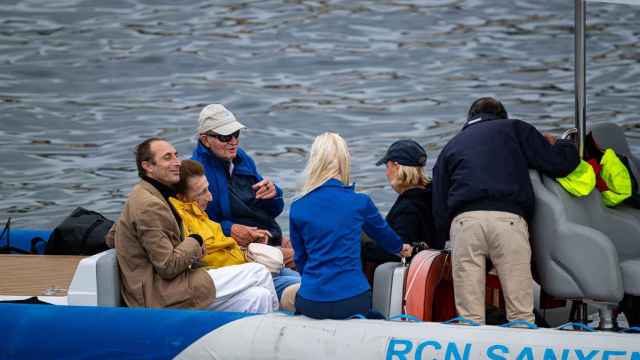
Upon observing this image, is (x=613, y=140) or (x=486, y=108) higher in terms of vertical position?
(x=486, y=108)

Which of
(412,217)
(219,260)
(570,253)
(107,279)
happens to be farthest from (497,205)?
(107,279)

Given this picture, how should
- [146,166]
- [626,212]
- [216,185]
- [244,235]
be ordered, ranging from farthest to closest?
[216,185], [244,235], [626,212], [146,166]

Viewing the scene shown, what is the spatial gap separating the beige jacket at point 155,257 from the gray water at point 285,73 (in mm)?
7346

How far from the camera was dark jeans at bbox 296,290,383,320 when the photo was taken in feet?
14.5

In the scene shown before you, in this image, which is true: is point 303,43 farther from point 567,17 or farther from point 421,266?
point 421,266

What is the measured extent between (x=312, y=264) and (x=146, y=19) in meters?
10.4

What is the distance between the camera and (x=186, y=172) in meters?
4.80

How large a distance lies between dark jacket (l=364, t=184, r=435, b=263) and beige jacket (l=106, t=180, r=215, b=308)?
896 mm

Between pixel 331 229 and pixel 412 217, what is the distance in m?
0.74

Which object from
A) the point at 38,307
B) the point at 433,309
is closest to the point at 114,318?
the point at 38,307

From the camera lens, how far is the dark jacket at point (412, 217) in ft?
16.4

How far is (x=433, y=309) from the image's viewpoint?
5.09 m

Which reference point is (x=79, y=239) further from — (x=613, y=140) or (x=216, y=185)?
(x=613, y=140)

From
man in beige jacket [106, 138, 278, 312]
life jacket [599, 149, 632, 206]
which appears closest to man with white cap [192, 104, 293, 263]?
man in beige jacket [106, 138, 278, 312]
